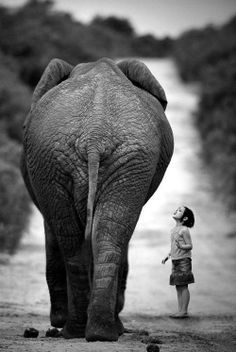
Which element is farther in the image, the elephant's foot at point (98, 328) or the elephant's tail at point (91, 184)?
the elephant's foot at point (98, 328)

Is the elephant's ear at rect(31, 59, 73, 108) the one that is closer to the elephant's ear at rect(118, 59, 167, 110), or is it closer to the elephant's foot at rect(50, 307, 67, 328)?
the elephant's ear at rect(118, 59, 167, 110)

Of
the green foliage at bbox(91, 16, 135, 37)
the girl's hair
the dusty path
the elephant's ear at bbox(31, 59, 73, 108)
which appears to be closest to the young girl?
the girl's hair

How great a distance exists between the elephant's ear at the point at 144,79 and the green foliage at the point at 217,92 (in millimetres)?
9762

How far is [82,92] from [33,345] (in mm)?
1725

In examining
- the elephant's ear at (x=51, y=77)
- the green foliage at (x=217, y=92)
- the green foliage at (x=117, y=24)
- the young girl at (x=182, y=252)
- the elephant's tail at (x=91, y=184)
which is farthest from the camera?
the green foliage at (x=117, y=24)

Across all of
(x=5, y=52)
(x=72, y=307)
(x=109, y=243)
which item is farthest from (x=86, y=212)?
(x=5, y=52)

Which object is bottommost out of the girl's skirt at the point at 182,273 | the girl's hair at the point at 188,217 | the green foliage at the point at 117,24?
the girl's skirt at the point at 182,273

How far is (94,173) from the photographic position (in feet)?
14.4

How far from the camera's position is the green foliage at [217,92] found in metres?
17.6

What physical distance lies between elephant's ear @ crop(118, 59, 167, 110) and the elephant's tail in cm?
121

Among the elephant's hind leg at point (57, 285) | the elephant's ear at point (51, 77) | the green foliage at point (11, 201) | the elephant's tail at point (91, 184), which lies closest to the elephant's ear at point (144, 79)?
the elephant's ear at point (51, 77)

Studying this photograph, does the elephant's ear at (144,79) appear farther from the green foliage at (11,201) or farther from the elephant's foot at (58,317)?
the green foliage at (11,201)

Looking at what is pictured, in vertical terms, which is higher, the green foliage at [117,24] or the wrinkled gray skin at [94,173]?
the green foliage at [117,24]

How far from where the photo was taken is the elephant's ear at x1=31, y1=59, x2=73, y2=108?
538 centimetres
